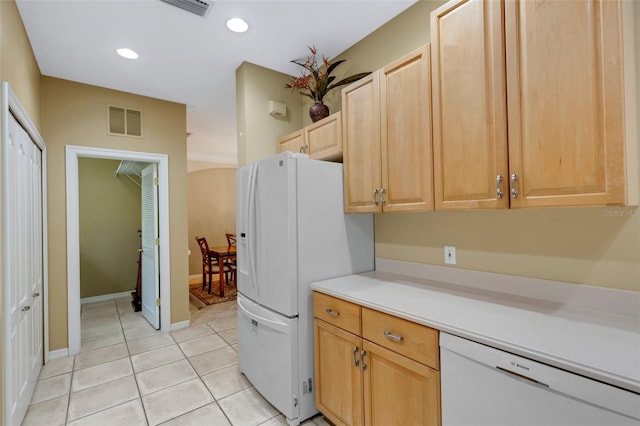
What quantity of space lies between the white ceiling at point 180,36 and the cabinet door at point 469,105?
844 mm

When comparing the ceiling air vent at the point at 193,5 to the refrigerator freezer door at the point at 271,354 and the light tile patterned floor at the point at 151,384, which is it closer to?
the refrigerator freezer door at the point at 271,354

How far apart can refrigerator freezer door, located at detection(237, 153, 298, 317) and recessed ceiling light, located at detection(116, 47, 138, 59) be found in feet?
4.89

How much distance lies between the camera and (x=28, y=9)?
1999 mm

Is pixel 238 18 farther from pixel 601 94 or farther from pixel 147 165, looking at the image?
pixel 147 165

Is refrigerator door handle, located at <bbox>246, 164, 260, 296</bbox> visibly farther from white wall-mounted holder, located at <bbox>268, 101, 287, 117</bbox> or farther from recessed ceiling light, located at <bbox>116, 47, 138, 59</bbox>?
recessed ceiling light, located at <bbox>116, 47, 138, 59</bbox>

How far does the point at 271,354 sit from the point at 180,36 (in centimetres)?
253

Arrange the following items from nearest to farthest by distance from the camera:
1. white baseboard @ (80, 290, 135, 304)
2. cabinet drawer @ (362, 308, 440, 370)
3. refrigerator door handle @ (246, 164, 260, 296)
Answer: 1. cabinet drawer @ (362, 308, 440, 370)
2. refrigerator door handle @ (246, 164, 260, 296)
3. white baseboard @ (80, 290, 135, 304)

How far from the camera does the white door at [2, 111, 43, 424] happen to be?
1688 mm

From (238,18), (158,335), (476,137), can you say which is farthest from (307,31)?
(158,335)

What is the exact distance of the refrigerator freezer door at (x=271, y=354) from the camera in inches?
73.8

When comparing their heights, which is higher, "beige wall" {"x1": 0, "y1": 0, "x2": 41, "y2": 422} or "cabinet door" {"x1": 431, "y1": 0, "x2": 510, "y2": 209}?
"beige wall" {"x1": 0, "y1": 0, "x2": 41, "y2": 422}

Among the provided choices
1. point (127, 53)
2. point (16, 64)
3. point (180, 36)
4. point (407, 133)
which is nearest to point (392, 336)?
point (407, 133)

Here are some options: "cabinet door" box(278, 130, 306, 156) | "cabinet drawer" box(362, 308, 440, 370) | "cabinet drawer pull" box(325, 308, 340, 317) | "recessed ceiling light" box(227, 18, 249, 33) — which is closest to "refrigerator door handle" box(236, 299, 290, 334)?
"cabinet drawer pull" box(325, 308, 340, 317)

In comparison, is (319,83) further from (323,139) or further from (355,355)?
(355,355)
